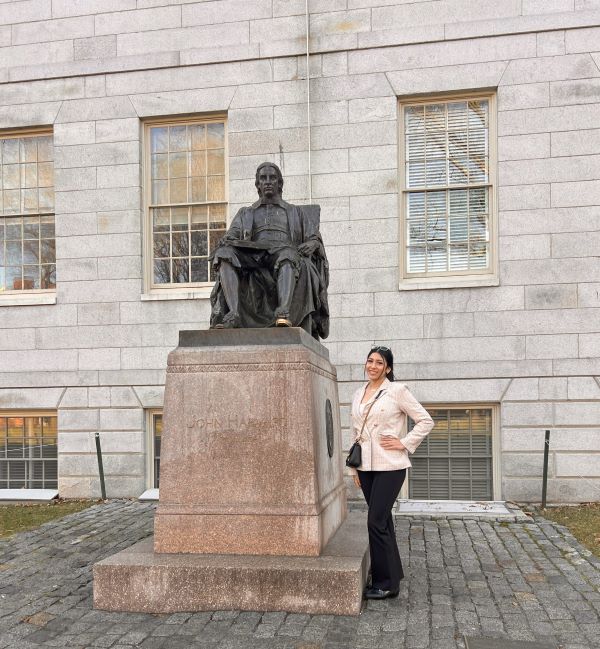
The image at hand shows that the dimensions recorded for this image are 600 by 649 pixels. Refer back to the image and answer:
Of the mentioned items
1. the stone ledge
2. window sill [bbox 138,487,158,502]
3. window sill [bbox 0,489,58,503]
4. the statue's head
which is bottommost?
window sill [bbox 0,489,58,503]

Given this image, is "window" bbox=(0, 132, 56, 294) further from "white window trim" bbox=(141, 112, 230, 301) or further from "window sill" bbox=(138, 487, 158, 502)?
"window sill" bbox=(138, 487, 158, 502)

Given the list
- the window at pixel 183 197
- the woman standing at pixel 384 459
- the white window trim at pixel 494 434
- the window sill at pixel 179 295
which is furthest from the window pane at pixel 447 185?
the woman standing at pixel 384 459

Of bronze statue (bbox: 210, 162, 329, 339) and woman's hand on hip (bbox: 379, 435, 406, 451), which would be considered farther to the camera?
bronze statue (bbox: 210, 162, 329, 339)

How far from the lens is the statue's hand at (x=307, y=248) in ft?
20.3

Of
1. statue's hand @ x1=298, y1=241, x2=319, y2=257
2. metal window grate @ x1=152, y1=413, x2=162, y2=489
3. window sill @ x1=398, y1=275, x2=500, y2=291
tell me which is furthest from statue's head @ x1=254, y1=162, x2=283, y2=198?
metal window grate @ x1=152, y1=413, x2=162, y2=489

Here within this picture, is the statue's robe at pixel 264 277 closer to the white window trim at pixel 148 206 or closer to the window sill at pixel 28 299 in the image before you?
the white window trim at pixel 148 206

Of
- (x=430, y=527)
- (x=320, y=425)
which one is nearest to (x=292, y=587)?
(x=320, y=425)

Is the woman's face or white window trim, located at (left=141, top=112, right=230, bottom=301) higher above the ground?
white window trim, located at (left=141, top=112, right=230, bottom=301)

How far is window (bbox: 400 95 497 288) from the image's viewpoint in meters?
9.99

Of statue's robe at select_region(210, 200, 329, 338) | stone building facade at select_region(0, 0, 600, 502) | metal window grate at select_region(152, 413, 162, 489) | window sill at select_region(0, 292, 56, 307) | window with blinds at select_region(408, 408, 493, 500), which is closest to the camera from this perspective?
statue's robe at select_region(210, 200, 329, 338)

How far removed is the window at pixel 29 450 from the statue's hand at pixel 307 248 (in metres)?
6.38

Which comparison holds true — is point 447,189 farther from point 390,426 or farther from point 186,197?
point 390,426

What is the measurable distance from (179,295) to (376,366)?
5944 millimetres

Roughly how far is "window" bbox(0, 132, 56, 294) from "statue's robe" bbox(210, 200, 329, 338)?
5.94 metres
